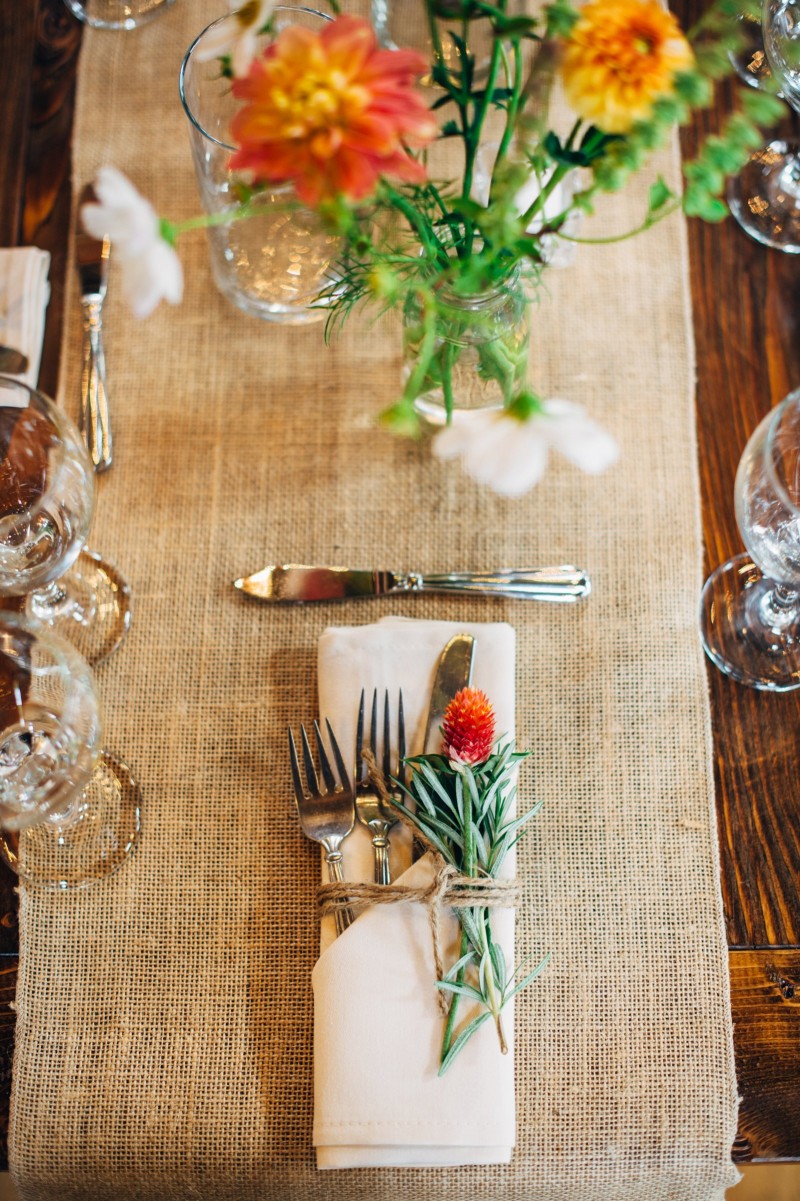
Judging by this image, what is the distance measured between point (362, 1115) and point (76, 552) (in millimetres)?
514

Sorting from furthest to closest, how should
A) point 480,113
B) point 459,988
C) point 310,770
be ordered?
point 310,770 < point 459,988 < point 480,113

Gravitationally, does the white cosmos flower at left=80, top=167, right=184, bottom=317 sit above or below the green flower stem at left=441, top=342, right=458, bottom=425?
above

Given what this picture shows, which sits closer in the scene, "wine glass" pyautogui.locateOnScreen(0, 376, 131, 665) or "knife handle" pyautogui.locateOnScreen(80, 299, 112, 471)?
"wine glass" pyautogui.locateOnScreen(0, 376, 131, 665)

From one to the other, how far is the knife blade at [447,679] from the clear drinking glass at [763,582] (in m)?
0.26

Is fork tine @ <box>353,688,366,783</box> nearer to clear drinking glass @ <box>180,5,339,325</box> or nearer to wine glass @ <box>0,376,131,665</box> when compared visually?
wine glass @ <box>0,376,131,665</box>

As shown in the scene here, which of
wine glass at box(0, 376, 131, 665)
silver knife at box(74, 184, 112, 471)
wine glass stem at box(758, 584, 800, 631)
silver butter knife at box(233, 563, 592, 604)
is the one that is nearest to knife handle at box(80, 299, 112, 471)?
silver knife at box(74, 184, 112, 471)

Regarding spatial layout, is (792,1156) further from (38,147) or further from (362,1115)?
(38,147)

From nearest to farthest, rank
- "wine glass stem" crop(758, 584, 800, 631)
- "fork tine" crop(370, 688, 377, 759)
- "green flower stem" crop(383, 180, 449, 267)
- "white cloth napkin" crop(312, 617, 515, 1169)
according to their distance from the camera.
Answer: "green flower stem" crop(383, 180, 449, 267) < "white cloth napkin" crop(312, 617, 515, 1169) < "fork tine" crop(370, 688, 377, 759) < "wine glass stem" crop(758, 584, 800, 631)

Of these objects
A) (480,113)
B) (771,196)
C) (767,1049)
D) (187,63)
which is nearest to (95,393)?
(187,63)

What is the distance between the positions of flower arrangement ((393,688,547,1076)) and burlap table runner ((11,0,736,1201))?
0.23 ft

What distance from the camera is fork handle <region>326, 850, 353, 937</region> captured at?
790 mm

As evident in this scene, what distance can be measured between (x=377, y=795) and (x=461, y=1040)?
0.20 meters

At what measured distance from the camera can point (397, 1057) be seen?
2.44ft

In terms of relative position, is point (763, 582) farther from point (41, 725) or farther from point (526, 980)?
point (41, 725)
